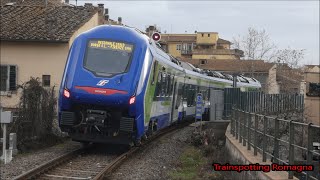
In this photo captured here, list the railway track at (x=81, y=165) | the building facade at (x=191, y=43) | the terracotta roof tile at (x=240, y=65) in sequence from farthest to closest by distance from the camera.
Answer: the building facade at (x=191, y=43) < the terracotta roof tile at (x=240, y=65) < the railway track at (x=81, y=165)

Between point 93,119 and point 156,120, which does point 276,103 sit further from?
point 93,119

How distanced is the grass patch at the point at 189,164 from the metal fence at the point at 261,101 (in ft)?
18.1

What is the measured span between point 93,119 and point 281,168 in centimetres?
649

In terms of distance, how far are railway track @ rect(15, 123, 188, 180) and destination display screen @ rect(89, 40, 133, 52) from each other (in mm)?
2940

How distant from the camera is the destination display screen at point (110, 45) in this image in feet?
46.9

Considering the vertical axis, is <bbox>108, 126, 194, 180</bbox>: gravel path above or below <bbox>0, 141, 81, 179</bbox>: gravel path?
below

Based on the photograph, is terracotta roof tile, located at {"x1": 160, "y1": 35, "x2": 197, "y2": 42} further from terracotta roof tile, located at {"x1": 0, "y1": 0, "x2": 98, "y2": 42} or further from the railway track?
the railway track

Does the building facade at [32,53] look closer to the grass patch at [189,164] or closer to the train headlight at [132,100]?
the grass patch at [189,164]

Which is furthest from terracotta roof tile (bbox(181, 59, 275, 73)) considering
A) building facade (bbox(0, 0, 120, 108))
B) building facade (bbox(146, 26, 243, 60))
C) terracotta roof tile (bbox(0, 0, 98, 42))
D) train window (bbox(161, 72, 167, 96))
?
train window (bbox(161, 72, 167, 96))

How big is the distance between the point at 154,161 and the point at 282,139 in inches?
216

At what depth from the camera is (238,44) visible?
2203 inches

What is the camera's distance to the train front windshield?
1398 cm

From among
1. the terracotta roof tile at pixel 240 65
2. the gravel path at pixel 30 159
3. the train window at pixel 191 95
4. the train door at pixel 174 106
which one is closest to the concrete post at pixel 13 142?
the gravel path at pixel 30 159

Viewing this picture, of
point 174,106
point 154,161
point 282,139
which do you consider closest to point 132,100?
point 154,161
